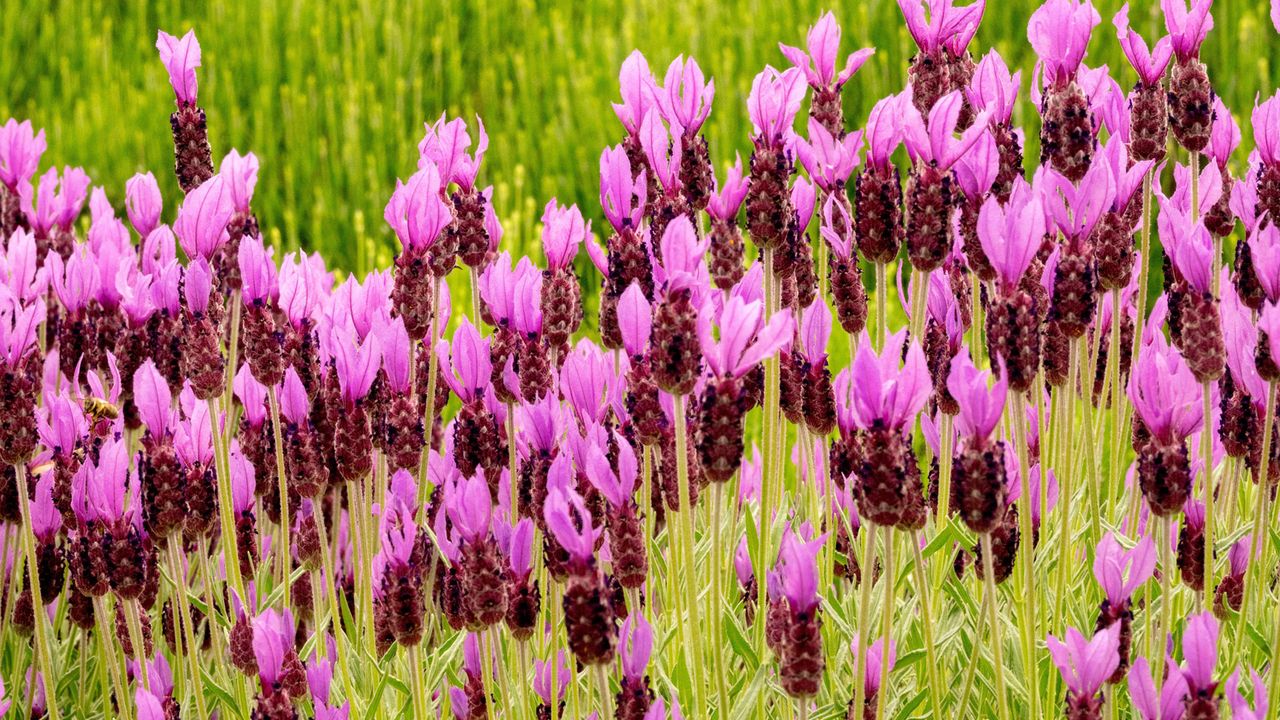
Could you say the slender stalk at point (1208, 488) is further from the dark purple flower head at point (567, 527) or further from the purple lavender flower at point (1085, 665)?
the dark purple flower head at point (567, 527)

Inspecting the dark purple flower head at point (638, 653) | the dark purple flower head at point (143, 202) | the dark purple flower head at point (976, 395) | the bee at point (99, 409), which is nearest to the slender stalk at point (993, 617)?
the dark purple flower head at point (976, 395)

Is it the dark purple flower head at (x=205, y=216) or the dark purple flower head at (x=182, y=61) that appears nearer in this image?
the dark purple flower head at (x=205, y=216)

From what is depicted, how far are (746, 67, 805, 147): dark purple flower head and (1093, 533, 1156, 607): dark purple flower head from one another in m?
0.67

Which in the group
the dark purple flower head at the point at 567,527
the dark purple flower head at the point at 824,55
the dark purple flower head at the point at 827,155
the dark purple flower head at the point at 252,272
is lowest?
the dark purple flower head at the point at 567,527

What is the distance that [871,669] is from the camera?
1.76 m

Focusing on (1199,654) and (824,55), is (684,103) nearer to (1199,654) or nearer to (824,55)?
(824,55)

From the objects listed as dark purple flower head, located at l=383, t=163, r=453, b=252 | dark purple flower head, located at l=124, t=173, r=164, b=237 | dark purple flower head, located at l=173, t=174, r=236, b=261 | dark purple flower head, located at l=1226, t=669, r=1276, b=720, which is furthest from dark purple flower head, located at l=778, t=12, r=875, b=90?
dark purple flower head, located at l=124, t=173, r=164, b=237

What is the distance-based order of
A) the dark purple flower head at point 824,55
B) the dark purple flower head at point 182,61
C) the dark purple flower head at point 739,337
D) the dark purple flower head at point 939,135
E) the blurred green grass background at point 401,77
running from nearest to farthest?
the dark purple flower head at point 739,337, the dark purple flower head at point 939,135, the dark purple flower head at point 824,55, the dark purple flower head at point 182,61, the blurred green grass background at point 401,77

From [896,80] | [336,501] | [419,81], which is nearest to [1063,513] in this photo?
[336,501]

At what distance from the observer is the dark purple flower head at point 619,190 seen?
189 cm

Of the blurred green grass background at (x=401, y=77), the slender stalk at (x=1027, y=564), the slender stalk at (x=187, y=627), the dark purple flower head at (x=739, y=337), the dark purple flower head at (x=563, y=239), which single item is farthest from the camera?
the blurred green grass background at (x=401, y=77)

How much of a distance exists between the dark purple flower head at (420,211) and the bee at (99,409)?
1.76 feet

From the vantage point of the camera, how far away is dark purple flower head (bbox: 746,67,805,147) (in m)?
1.88

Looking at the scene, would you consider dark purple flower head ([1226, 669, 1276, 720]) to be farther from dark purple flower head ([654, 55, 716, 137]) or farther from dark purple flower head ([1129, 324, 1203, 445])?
dark purple flower head ([654, 55, 716, 137])
